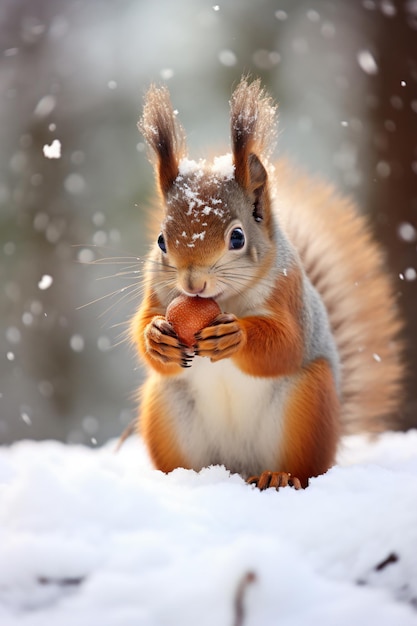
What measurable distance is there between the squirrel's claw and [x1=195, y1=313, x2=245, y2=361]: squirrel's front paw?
179mm

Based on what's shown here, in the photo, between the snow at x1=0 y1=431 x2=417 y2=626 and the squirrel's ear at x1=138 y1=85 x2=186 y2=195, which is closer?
the snow at x1=0 y1=431 x2=417 y2=626

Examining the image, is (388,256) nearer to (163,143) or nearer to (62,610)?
(163,143)

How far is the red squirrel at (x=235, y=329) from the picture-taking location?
911mm

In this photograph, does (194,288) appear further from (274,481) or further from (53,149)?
(53,149)

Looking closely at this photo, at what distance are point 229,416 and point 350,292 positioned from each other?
0.47 m

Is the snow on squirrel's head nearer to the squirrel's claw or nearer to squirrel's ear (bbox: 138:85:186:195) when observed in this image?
squirrel's ear (bbox: 138:85:186:195)

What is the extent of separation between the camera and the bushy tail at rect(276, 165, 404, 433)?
1.34 meters

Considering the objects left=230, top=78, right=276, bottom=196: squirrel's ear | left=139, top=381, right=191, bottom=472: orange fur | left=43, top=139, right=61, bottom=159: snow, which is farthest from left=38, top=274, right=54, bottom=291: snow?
left=230, top=78, right=276, bottom=196: squirrel's ear

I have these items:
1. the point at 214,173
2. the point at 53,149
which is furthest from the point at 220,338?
the point at 53,149

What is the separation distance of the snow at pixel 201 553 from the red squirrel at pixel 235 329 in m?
0.18

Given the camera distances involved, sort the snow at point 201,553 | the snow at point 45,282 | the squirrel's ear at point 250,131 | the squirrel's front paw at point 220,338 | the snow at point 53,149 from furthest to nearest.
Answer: the snow at point 45,282 < the snow at point 53,149 < the squirrel's ear at point 250,131 < the squirrel's front paw at point 220,338 < the snow at point 201,553

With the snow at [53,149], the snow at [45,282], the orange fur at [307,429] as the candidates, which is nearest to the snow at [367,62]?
the snow at [53,149]

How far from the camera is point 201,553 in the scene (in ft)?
2.11

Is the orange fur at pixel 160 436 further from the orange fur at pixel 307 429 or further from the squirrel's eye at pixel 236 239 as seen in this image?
the squirrel's eye at pixel 236 239
